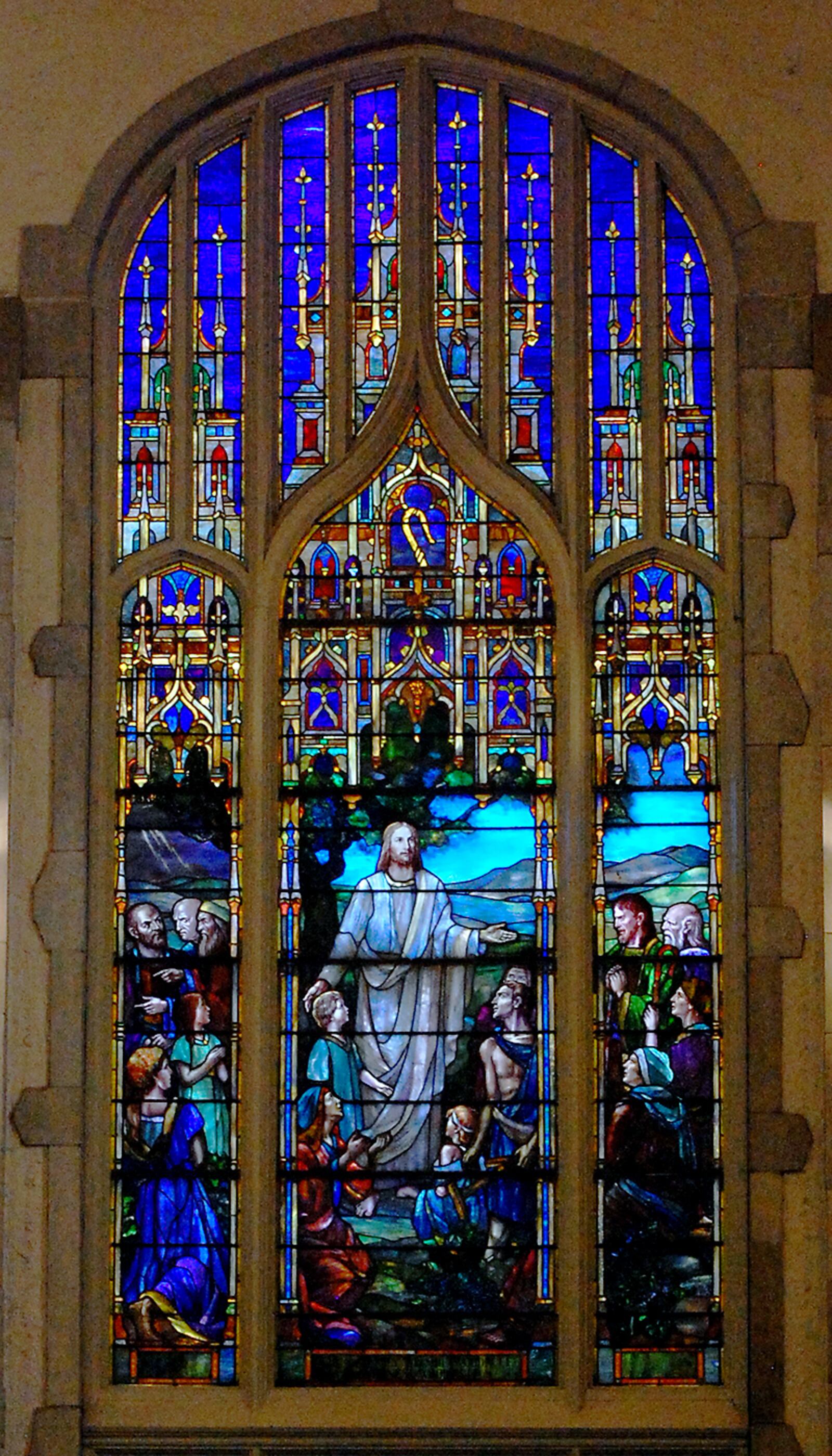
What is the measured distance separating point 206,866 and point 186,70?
8.87ft

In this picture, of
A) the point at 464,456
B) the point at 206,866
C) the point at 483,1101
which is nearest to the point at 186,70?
the point at 464,456

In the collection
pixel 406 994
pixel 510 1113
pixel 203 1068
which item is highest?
pixel 406 994

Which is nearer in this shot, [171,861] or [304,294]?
[171,861]

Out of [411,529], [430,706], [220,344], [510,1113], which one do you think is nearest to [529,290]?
[411,529]

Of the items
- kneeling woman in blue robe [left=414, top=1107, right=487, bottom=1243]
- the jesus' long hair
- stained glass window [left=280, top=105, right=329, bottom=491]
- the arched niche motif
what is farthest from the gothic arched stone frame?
the jesus' long hair

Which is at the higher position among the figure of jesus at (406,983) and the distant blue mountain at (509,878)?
the distant blue mountain at (509,878)

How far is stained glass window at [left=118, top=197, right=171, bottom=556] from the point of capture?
737 cm

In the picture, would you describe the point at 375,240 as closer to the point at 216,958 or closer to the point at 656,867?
the point at 656,867

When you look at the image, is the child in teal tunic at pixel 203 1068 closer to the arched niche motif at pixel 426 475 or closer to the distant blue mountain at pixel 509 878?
the arched niche motif at pixel 426 475

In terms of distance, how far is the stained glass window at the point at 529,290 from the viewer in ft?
24.3

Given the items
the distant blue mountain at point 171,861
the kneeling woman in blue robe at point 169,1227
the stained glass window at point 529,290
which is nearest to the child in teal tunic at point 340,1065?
the kneeling woman in blue robe at point 169,1227

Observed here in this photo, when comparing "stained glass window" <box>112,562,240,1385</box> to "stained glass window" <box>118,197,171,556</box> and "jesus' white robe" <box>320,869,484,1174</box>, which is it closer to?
"stained glass window" <box>118,197,171,556</box>

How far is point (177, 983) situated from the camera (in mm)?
7164

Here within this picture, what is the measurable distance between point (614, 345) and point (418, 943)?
7.01ft
